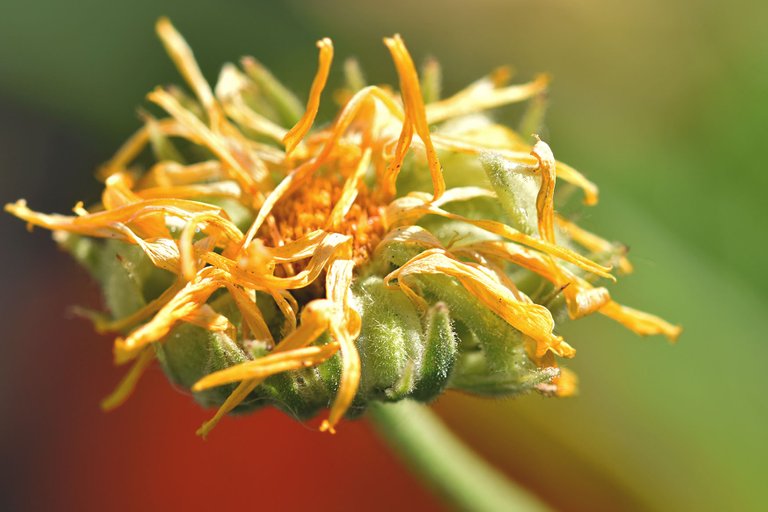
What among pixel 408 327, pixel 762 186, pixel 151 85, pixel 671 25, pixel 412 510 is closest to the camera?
pixel 408 327

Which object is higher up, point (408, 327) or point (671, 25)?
point (671, 25)

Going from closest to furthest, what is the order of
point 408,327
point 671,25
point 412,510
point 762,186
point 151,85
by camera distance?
point 408,327
point 762,186
point 671,25
point 151,85
point 412,510

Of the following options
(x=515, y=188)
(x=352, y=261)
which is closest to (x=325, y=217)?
(x=352, y=261)

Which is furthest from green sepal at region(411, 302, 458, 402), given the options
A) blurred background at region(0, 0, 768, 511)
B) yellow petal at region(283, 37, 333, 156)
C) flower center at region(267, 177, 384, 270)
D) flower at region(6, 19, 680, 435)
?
blurred background at region(0, 0, 768, 511)

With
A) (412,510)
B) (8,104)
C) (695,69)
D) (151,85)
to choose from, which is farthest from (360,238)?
(8,104)

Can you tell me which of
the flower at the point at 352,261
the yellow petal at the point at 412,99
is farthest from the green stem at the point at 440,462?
the yellow petal at the point at 412,99

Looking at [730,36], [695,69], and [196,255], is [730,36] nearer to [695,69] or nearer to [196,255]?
[695,69]

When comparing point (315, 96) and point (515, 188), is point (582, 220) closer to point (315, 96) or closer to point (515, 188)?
point (515, 188)

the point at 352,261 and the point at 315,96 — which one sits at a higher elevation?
the point at 315,96
